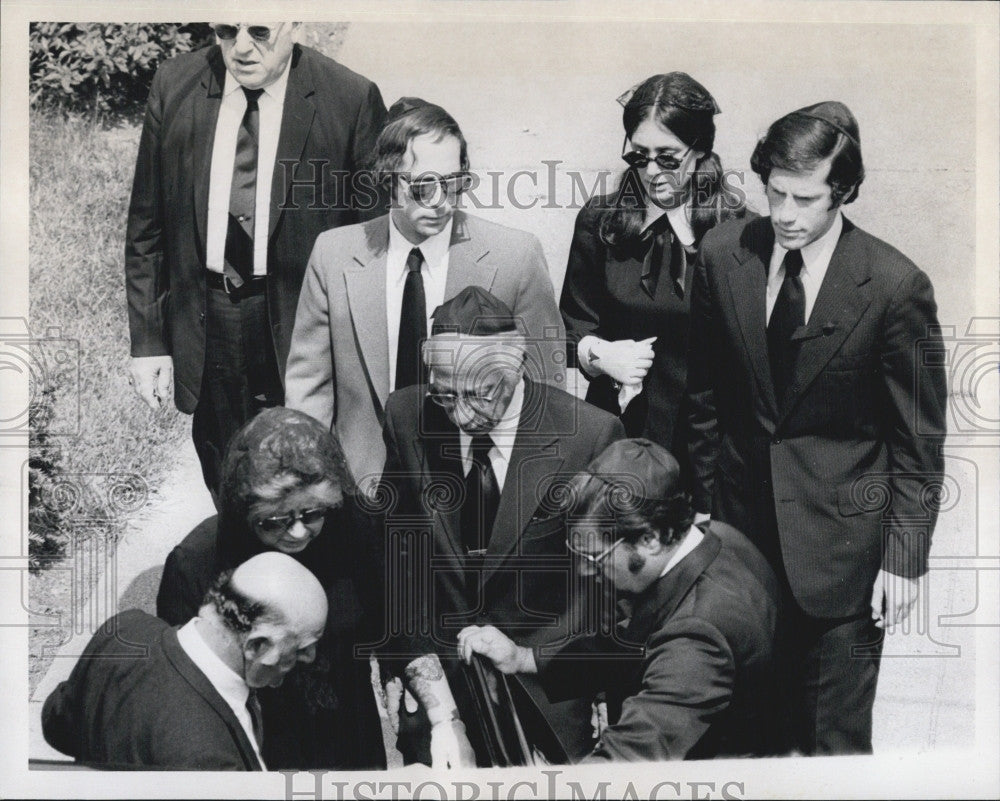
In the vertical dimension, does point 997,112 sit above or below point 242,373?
above

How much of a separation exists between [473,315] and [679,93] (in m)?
1.31

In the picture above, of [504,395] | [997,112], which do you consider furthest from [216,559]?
[997,112]

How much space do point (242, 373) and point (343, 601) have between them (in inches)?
41.3

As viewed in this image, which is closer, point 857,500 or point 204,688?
point 204,688

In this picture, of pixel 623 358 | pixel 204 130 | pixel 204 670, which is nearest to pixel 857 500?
pixel 623 358

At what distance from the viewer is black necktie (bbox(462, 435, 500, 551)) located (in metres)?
5.04

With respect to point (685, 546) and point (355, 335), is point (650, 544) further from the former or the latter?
point (355, 335)

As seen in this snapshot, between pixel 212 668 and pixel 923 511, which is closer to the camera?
pixel 212 668

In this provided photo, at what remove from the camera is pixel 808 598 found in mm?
5172

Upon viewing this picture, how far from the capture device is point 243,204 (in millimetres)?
5059

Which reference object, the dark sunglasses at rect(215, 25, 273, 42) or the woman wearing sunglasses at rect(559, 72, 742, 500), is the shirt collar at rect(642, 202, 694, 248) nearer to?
the woman wearing sunglasses at rect(559, 72, 742, 500)

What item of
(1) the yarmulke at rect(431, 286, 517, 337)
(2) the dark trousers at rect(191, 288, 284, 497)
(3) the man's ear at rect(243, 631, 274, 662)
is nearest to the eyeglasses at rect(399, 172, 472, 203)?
(1) the yarmulke at rect(431, 286, 517, 337)

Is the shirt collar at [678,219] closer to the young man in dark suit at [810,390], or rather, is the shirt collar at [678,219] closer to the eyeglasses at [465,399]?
the young man in dark suit at [810,390]

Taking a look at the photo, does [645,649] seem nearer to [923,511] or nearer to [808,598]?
[808,598]
